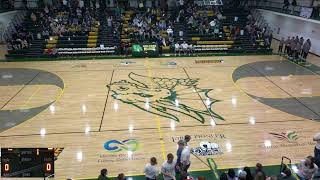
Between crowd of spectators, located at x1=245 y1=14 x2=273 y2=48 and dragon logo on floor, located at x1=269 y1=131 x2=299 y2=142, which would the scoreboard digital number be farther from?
crowd of spectators, located at x1=245 y1=14 x2=273 y2=48

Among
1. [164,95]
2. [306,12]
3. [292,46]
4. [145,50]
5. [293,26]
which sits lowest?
[164,95]

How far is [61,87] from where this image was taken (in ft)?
56.0

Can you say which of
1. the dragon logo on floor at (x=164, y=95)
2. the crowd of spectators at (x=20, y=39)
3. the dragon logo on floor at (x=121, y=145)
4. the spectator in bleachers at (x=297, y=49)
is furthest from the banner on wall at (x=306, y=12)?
the crowd of spectators at (x=20, y=39)

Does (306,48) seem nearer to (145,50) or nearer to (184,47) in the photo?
(184,47)

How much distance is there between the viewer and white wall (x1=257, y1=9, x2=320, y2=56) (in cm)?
2373

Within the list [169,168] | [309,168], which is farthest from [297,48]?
[169,168]

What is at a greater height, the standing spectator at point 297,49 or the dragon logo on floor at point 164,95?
the standing spectator at point 297,49

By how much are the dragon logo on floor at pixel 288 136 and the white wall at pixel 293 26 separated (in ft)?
44.3

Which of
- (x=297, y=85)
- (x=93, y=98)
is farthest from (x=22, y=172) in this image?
(x=297, y=85)

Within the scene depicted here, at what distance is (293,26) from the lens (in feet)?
88.1

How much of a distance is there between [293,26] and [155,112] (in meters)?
18.5

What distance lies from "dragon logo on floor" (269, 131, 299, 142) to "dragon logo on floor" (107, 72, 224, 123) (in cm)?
241

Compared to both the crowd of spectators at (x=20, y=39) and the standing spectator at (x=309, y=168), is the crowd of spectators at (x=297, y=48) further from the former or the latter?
the crowd of spectators at (x=20, y=39)

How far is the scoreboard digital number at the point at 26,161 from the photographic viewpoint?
6855 millimetres
